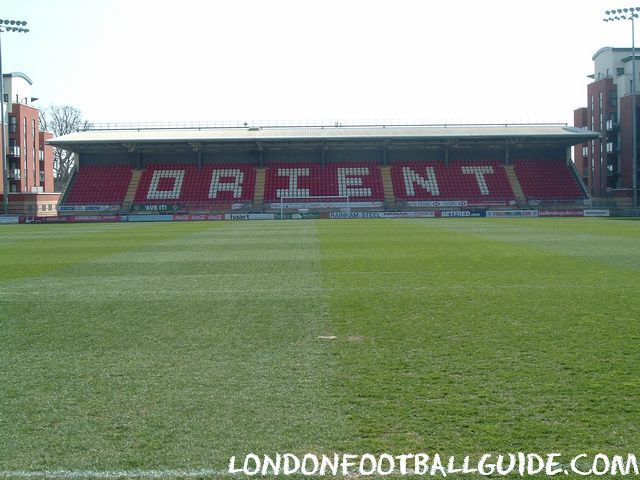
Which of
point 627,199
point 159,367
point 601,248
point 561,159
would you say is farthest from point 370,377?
point 561,159

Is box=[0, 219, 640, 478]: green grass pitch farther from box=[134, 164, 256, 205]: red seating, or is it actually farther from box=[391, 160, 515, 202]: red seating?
box=[134, 164, 256, 205]: red seating

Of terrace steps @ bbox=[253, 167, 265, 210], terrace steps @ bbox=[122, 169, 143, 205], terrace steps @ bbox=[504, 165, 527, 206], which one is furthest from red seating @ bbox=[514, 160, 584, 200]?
terrace steps @ bbox=[122, 169, 143, 205]

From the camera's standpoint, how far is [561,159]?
61.8m

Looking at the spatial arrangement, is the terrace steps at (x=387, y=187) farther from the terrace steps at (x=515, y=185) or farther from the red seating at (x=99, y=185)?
the red seating at (x=99, y=185)

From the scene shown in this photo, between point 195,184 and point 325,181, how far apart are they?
11.6 metres

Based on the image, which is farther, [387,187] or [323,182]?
[323,182]

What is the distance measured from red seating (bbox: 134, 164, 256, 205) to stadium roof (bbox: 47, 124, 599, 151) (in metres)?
2.43

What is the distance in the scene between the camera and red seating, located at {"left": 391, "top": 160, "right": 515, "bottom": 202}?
2277 inches

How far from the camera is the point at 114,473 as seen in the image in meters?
4.20

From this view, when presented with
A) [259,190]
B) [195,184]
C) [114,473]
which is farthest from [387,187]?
[114,473]

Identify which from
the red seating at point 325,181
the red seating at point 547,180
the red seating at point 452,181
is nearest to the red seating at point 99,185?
the red seating at point 325,181

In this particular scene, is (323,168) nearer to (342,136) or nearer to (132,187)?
(342,136)

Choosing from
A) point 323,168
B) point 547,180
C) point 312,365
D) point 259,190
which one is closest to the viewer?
point 312,365

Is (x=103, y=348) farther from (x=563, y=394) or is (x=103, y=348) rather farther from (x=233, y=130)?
(x=233, y=130)
